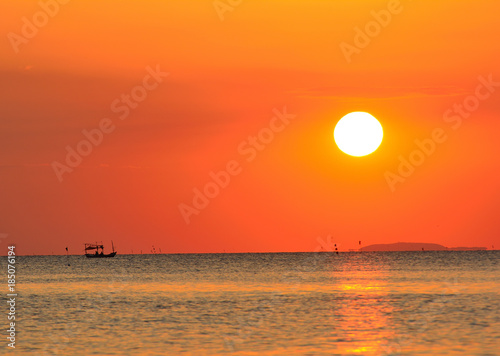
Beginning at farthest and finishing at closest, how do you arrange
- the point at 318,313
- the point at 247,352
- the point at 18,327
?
the point at 318,313
the point at 18,327
the point at 247,352

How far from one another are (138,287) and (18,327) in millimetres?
57366

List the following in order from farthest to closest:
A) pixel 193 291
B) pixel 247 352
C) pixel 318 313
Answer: pixel 193 291 → pixel 318 313 → pixel 247 352

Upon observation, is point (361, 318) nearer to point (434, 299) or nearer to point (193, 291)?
point (434, 299)

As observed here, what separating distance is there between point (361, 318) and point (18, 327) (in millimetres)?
27990

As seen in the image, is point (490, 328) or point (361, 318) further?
point (361, 318)

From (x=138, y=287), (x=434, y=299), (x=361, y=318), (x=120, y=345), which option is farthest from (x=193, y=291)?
(x=120, y=345)

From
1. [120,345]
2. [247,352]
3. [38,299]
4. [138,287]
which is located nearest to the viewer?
[247,352]

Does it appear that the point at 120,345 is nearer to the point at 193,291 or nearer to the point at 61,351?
the point at 61,351

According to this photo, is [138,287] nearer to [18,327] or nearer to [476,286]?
[476,286]

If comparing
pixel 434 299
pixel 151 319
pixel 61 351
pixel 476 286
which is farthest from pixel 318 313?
pixel 476 286

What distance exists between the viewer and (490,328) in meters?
58.4

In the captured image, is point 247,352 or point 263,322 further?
point 263,322

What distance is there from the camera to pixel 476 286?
4405 inches

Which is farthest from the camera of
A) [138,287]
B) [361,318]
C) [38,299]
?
[138,287]
